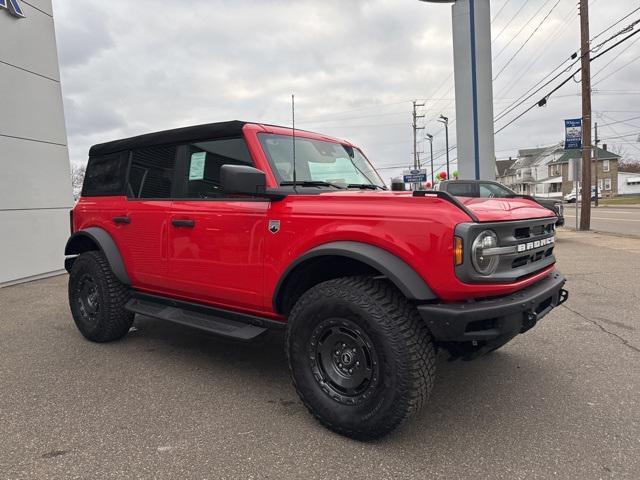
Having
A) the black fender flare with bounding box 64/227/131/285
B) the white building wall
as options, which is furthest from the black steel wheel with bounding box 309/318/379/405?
the white building wall

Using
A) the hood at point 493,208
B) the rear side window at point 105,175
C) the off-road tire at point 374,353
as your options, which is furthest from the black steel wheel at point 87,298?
the hood at point 493,208

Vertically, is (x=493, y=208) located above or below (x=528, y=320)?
above

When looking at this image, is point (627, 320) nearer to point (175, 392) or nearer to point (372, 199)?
point (372, 199)

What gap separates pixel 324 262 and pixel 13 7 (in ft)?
29.0

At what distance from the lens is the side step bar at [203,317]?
330 cm

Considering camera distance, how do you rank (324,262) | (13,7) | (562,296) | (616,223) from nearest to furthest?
(324,262) < (562,296) < (13,7) < (616,223)

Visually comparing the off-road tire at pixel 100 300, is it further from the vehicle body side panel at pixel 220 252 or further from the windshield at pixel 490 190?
the windshield at pixel 490 190

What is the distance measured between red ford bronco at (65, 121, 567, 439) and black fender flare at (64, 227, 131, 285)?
0.02 m

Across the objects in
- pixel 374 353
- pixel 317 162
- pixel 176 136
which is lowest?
pixel 374 353

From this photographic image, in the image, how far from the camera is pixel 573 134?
1689 centimetres

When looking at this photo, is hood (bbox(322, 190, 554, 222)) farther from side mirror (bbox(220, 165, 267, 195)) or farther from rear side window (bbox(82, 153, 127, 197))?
rear side window (bbox(82, 153, 127, 197))

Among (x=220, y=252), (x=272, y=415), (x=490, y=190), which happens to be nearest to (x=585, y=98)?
(x=490, y=190)

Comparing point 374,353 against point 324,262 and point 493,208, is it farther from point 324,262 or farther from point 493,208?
point 493,208

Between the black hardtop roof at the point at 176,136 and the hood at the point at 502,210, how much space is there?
1772 mm
